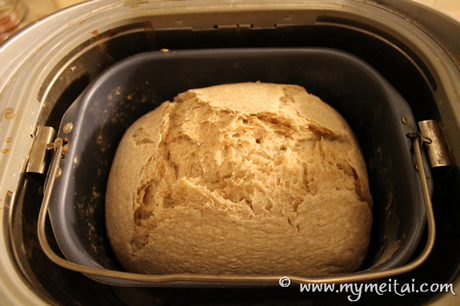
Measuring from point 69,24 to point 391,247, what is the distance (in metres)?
1.19

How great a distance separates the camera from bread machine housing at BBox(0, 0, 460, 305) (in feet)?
2.37

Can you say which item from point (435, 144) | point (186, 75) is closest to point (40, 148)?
point (186, 75)

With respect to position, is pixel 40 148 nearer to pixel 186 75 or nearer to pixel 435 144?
pixel 186 75

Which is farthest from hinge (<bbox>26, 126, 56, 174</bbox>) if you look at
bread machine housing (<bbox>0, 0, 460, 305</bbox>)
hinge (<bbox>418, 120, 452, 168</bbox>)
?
hinge (<bbox>418, 120, 452, 168</bbox>)

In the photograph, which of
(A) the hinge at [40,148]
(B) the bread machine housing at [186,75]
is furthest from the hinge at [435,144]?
(A) the hinge at [40,148]

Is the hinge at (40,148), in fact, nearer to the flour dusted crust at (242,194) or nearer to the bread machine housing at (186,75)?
the bread machine housing at (186,75)

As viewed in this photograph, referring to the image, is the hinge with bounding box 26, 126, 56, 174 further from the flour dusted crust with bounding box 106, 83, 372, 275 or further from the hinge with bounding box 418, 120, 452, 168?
the hinge with bounding box 418, 120, 452, 168

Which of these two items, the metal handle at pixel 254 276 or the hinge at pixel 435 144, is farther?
the hinge at pixel 435 144

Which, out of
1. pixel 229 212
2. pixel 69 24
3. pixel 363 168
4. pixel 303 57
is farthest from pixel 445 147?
pixel 69 24

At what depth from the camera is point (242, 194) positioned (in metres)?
0.79

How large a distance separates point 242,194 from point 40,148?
57cm

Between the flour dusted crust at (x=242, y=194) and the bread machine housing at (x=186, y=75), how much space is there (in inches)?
3.6

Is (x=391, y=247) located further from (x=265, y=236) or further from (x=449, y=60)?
(x=449, y=60)

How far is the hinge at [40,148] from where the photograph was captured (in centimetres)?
77
